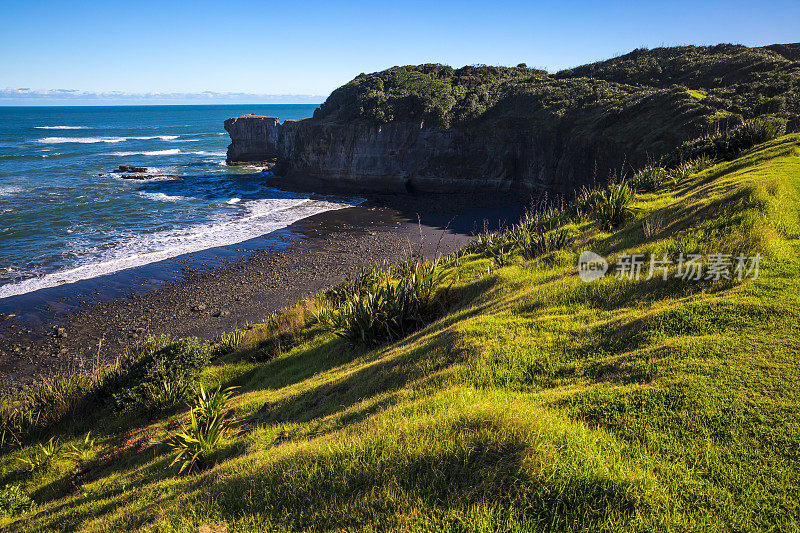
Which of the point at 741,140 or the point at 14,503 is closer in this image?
the point at 14,503

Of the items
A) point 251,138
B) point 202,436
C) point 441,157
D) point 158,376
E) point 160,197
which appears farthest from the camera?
point 251,138

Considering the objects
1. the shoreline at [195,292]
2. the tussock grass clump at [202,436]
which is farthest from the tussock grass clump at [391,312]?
the tussock grass clump at [202,436]

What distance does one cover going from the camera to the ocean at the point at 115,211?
23.5 meters

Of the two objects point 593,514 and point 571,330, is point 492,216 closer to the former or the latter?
point 571,330

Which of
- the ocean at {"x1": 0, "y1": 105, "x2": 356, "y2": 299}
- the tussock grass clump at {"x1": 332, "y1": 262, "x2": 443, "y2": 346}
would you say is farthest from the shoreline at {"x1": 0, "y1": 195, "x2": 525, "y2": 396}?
the ocean at {"x1": 0, "y1": 105, "x2": 356, "y2": 299}

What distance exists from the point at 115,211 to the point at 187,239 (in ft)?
33.5

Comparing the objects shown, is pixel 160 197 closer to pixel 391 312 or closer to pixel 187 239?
pixel 187 239

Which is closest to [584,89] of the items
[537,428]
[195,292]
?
[195,292]

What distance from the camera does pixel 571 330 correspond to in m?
5.73

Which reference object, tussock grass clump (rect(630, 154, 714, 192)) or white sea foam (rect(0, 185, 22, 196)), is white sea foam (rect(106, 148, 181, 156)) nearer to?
white sea foam (rect(0, 185, 22, 196))

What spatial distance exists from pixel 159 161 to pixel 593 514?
68.9 m

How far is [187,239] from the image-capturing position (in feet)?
91.4

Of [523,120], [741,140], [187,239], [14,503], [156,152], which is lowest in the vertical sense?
[14,503]

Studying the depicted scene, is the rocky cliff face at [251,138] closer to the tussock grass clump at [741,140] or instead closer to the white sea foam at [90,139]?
the white sea foam at [90,139]
